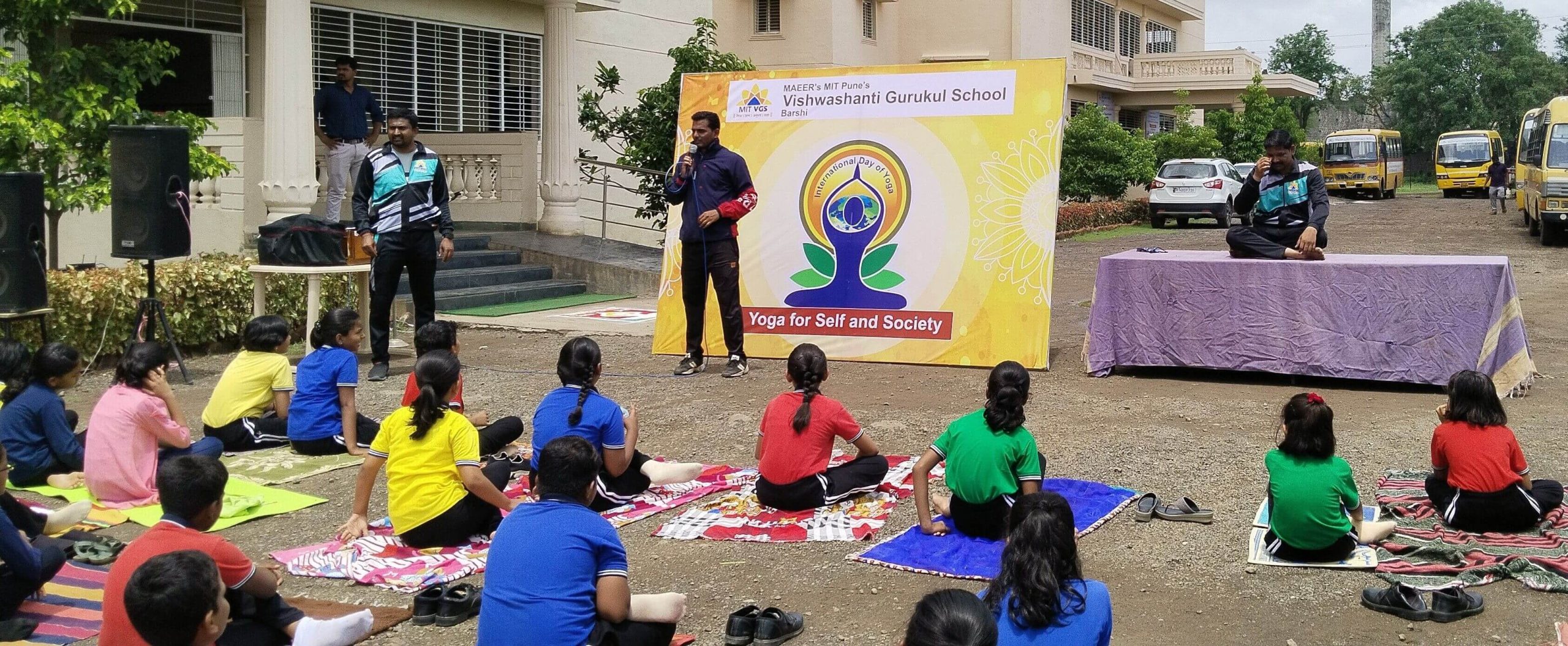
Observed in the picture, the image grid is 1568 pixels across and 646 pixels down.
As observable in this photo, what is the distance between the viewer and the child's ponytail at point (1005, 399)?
5.48m

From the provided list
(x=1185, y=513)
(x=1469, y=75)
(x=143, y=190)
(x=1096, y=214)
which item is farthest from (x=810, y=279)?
(x=1469, y=75)

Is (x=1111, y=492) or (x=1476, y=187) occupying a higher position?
(x=1476, y=187)

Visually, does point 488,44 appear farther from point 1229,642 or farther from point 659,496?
point 1229,642

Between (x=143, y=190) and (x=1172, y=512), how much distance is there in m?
7.48

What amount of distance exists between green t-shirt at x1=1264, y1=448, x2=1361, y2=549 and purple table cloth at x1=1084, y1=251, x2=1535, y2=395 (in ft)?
12.9

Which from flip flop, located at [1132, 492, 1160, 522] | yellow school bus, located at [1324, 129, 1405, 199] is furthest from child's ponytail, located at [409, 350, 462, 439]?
yellow school bus, located at [1324, 129, 1405, 199]

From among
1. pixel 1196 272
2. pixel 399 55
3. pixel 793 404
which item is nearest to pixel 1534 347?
pixel 1196 272

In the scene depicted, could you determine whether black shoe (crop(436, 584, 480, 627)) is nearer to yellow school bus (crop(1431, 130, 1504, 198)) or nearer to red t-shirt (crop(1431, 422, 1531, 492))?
red t-shirt (crop(1431, 422, 1531, 492))

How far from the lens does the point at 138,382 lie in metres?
6.38

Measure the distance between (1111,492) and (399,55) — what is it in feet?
40.5

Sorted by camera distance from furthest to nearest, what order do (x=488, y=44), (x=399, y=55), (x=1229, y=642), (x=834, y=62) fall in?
(x=834, y=62)
(x=488, y=44)
(x=399, y=55)
(x=1229, y=642)

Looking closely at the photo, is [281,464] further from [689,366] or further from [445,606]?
[689,366]

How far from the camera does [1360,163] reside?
128 feet

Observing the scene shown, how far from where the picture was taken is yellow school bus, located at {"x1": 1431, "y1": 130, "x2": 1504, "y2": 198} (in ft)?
128
